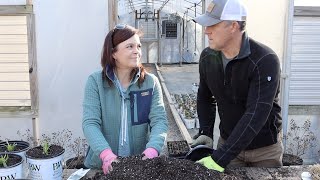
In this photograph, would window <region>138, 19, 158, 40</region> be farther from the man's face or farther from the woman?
the man's face

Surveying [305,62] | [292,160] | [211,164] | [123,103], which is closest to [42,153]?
[123,103]

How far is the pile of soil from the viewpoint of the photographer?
1.48 metres

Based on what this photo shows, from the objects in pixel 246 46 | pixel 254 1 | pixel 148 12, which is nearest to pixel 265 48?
pixel 246 46

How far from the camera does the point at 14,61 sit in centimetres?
324

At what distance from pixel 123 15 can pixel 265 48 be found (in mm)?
12003

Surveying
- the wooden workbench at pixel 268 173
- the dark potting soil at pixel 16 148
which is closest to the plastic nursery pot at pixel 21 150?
the dark potting soil at pixel 16 148

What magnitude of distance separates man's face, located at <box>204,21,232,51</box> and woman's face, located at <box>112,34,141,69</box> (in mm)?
346

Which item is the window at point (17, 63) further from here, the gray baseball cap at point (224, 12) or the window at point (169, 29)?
the window at point (169, 29)

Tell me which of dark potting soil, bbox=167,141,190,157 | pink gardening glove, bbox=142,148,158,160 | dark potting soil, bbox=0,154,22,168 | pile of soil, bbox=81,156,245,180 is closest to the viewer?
pile of soil, bbox=81,156,245,180

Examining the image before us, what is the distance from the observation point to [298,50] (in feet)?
11.2

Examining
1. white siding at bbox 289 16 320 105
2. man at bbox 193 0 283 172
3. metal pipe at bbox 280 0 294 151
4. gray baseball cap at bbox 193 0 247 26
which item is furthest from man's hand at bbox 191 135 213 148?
white siding at bbox 289 16 320 105

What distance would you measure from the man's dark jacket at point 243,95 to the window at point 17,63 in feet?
5.75

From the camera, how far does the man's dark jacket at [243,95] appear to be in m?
1.64

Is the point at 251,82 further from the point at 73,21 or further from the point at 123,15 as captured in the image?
the point at 123,15
